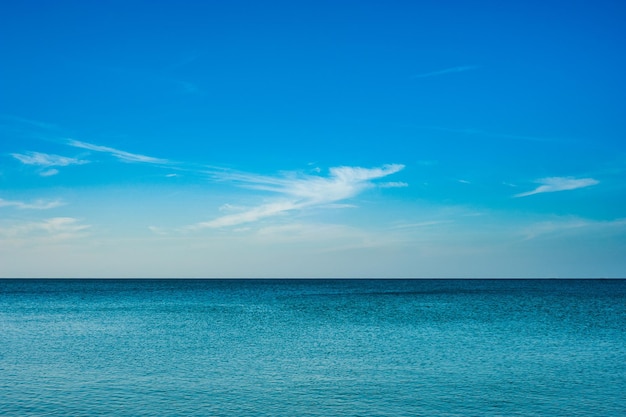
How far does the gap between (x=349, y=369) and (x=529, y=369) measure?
898 centimetres

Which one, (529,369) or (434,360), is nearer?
(529,369)

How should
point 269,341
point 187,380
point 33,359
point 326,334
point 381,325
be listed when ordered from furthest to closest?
point 381,325 → point 326,334 → point 269,341 → point 33,359 → point 187,380

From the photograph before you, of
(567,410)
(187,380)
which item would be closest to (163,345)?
(187,380)

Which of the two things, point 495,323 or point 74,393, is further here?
point 495,323

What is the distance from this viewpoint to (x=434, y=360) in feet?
103

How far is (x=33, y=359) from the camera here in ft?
102

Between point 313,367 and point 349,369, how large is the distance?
1.89m

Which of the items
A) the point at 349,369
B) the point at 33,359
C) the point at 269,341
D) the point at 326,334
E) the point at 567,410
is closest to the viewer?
the point at 567,410

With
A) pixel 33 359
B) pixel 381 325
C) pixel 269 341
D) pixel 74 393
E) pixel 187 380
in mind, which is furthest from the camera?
pixel 381 325

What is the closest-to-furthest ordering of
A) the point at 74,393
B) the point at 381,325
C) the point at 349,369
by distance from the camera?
the point at 74,393 < the point at 349,369 < the point at 381,325

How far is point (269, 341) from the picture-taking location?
3981 centimetres

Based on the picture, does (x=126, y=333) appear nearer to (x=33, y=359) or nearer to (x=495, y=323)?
(x=33, y=359)

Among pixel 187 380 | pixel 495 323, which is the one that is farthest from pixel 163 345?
pixel 495 323

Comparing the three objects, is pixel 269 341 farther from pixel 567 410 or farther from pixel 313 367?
pixel 567 410
